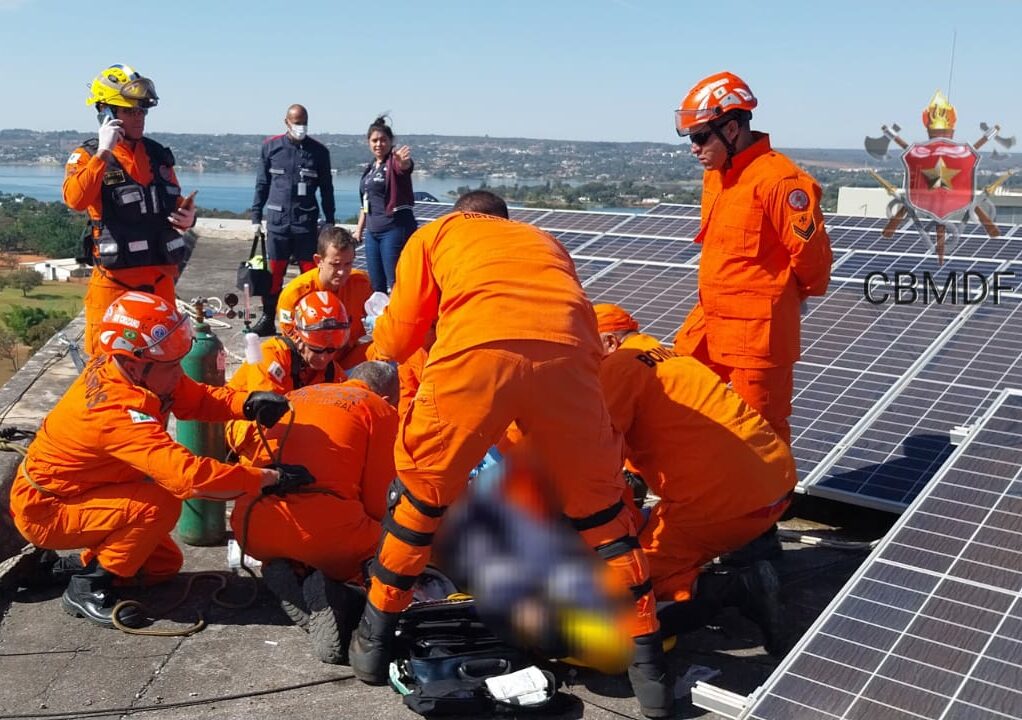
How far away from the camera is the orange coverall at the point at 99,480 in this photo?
4.23 m

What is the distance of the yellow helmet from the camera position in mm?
6297

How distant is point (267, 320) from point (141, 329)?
16.1ft

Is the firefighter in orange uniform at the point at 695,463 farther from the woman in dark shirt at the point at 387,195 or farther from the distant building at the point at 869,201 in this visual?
the distant building at the point at 869,201

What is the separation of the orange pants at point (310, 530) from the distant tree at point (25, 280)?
16.2 m

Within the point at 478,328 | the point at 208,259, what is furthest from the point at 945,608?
the point at 208,259

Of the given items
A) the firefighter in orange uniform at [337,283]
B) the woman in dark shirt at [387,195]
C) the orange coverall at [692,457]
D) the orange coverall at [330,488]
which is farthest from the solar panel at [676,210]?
the orange coverall at [330,488]

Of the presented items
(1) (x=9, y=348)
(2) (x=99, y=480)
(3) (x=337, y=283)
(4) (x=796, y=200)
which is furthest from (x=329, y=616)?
(1) (x=9, y=348)

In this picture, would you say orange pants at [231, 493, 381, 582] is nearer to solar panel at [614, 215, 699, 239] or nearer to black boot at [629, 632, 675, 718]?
black boot at [629, 632, 675, 718]

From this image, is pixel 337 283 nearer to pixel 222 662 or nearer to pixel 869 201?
pixel 222 662

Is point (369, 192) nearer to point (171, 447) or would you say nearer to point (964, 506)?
point (171, 447)

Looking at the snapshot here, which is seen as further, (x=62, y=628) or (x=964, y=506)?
(x=62, y=628)

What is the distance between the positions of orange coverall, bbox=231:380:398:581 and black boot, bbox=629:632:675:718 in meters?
1.25

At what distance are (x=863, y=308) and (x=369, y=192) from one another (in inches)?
162

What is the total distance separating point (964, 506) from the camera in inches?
158
